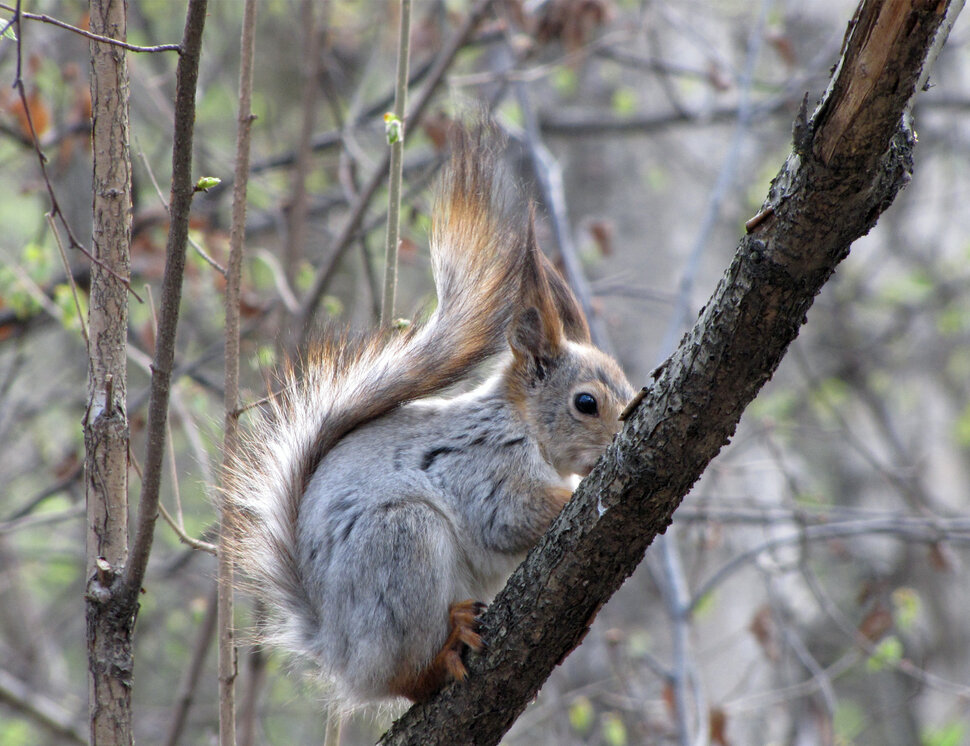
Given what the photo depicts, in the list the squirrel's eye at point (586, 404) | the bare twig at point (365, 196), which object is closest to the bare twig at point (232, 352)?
the squirrel's eye at point (586, 404)

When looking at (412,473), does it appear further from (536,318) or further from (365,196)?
(365,196)

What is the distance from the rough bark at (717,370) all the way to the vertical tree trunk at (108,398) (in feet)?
1.81

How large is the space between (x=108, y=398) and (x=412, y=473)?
731 millimetres

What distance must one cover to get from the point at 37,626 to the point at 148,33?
3.29m

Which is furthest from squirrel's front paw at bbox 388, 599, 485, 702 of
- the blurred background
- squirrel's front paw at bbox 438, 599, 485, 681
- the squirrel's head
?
the squirrel's head

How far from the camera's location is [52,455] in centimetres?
525

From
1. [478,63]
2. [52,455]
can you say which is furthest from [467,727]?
[478,63]

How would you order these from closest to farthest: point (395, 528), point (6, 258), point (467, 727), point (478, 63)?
→ point (467, 727) → point (395, 528) → point (6, 258) → point (478, 63)

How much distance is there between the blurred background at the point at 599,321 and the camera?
11.1 ft

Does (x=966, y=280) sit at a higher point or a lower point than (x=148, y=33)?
higher

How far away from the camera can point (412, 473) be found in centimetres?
214

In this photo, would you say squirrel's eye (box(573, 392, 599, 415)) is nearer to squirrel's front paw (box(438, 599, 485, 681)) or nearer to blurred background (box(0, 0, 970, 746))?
blurred background (box(0, 0, 970, 746))

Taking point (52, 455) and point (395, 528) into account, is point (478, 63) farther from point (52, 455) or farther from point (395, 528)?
point (395, 528)

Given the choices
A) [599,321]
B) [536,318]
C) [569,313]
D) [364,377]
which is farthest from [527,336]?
[599,321]
